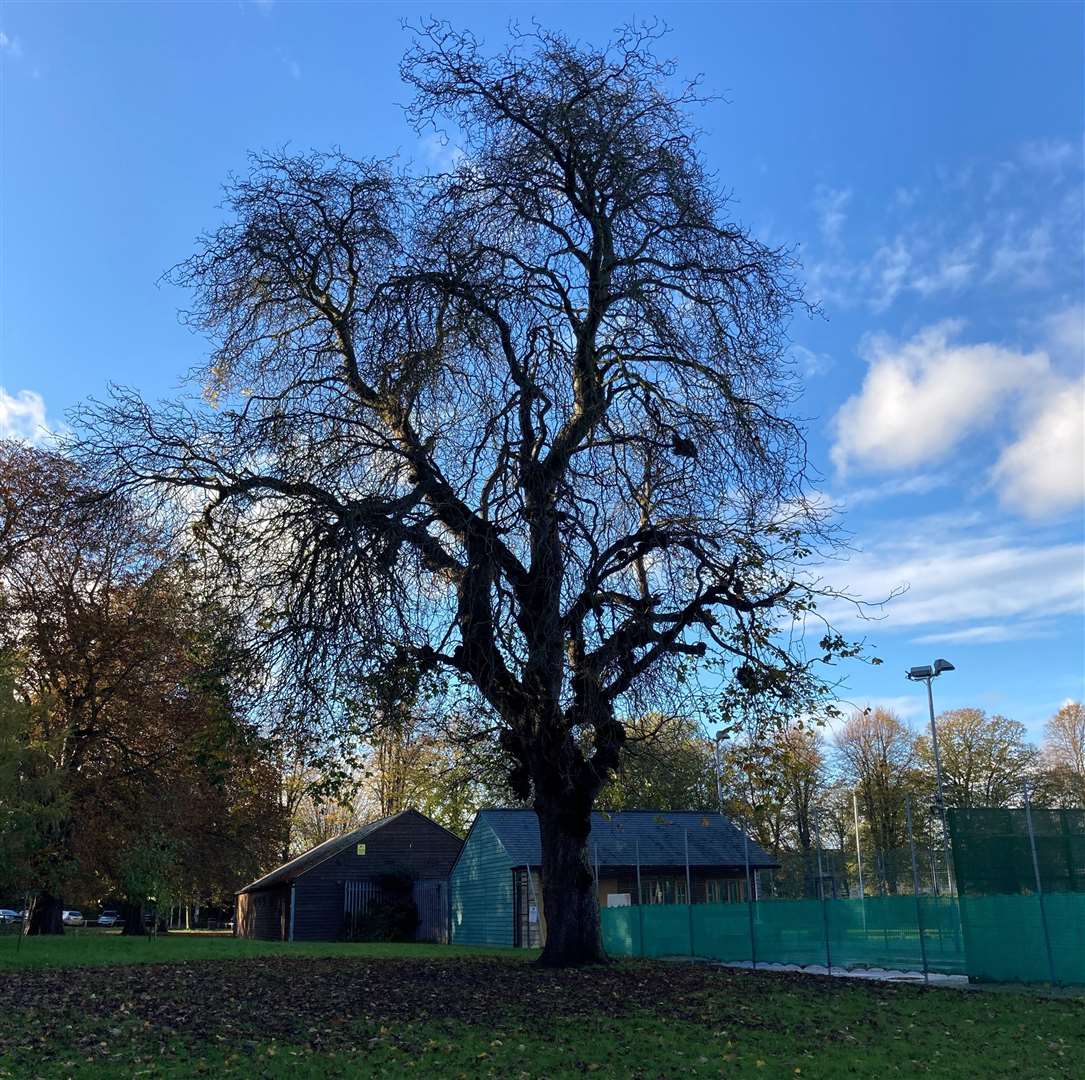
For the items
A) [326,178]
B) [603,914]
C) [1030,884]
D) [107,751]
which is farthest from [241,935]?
[326,178]

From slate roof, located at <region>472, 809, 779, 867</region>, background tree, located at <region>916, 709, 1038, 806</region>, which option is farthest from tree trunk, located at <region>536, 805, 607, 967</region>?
background tree, located at <region>916, 709, 1038, 806</region>

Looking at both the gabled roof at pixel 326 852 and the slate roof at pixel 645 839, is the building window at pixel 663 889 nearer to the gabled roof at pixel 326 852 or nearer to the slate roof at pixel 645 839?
the slate roof at pixel 645 839

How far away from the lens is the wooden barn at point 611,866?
3350 centimetres

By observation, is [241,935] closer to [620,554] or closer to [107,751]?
[107,751]

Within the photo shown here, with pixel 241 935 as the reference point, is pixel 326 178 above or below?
above

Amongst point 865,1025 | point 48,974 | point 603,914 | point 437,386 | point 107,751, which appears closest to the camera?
point 865,1025

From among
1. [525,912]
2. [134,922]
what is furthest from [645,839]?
[134,922]

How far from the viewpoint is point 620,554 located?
51.1 feet

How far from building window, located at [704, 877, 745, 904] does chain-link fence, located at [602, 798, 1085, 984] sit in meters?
9.49

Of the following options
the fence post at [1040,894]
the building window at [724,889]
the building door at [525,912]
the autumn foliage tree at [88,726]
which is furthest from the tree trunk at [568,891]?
the building window at [724,889]

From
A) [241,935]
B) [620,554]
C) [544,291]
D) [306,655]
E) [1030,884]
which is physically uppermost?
[544,291]

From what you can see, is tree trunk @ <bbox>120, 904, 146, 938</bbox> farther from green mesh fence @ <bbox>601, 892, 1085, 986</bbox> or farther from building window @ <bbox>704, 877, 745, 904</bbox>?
green mesh fence @ <bbox>601, 892, 1085, 986</bbox>

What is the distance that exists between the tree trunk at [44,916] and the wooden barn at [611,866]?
45.0ft

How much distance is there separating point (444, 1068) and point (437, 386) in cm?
878
